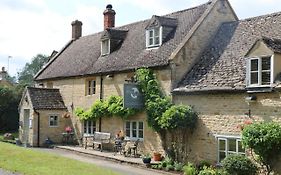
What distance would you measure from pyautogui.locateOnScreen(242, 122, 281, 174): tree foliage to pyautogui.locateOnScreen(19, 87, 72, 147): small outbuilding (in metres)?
20.0

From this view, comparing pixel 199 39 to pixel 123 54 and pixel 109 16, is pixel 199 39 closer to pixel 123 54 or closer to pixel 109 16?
pixel 123 54

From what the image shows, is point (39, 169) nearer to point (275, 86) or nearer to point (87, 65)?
point (275, 86)

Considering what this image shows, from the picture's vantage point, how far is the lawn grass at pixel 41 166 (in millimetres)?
17797

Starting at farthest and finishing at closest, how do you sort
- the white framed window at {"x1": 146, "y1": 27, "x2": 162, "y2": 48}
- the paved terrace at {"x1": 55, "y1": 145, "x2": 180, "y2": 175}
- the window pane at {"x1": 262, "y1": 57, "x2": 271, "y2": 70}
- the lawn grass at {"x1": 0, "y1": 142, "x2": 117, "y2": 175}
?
the white framed window at {"x1": 146, "y1": 27, "x2": 162, "y2": 48} < the paved terrace at {"x1": 55, "y1": 145, "x2": 180, "y2": 175} < the window pane at {"x1": 262, "y1": 57, "x2": 271, "y2": 70} < the lawn grass at {"x1": 0, "y1": 142, "x2": 117, "y2": 175}

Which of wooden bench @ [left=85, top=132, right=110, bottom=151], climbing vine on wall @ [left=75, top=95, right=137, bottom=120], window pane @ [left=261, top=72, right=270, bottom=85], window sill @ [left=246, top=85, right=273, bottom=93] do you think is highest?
window pane @ [left=261, top=72, right=270, bottom=85]

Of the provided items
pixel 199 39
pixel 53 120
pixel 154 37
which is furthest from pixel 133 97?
pixel 53 120

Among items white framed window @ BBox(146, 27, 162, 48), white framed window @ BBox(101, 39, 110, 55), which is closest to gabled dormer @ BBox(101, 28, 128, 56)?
white framed window @ BBox(101, 39, 110, 55)

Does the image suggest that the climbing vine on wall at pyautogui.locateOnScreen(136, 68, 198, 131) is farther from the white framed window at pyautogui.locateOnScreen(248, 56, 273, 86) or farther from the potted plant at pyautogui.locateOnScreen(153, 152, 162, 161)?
the white framed window at pyautogui.locateOnScreen(248, 56, 273, 86)

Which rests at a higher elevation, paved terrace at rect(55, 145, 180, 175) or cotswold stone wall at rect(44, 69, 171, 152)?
cotswold stone wall at rect(44, 69, 171, 152)

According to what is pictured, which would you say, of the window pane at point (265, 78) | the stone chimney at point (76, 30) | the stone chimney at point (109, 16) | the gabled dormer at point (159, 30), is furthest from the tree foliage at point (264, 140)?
the stone chimney at point (76, 30)

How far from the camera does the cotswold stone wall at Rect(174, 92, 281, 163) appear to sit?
18891mm

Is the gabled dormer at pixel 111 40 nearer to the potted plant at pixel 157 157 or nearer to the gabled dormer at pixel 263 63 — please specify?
the potted plant at pixel 157 157

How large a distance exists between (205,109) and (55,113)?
16.6 meters

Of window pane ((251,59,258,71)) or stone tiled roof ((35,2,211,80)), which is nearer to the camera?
window pane ((251,59,258,71))
